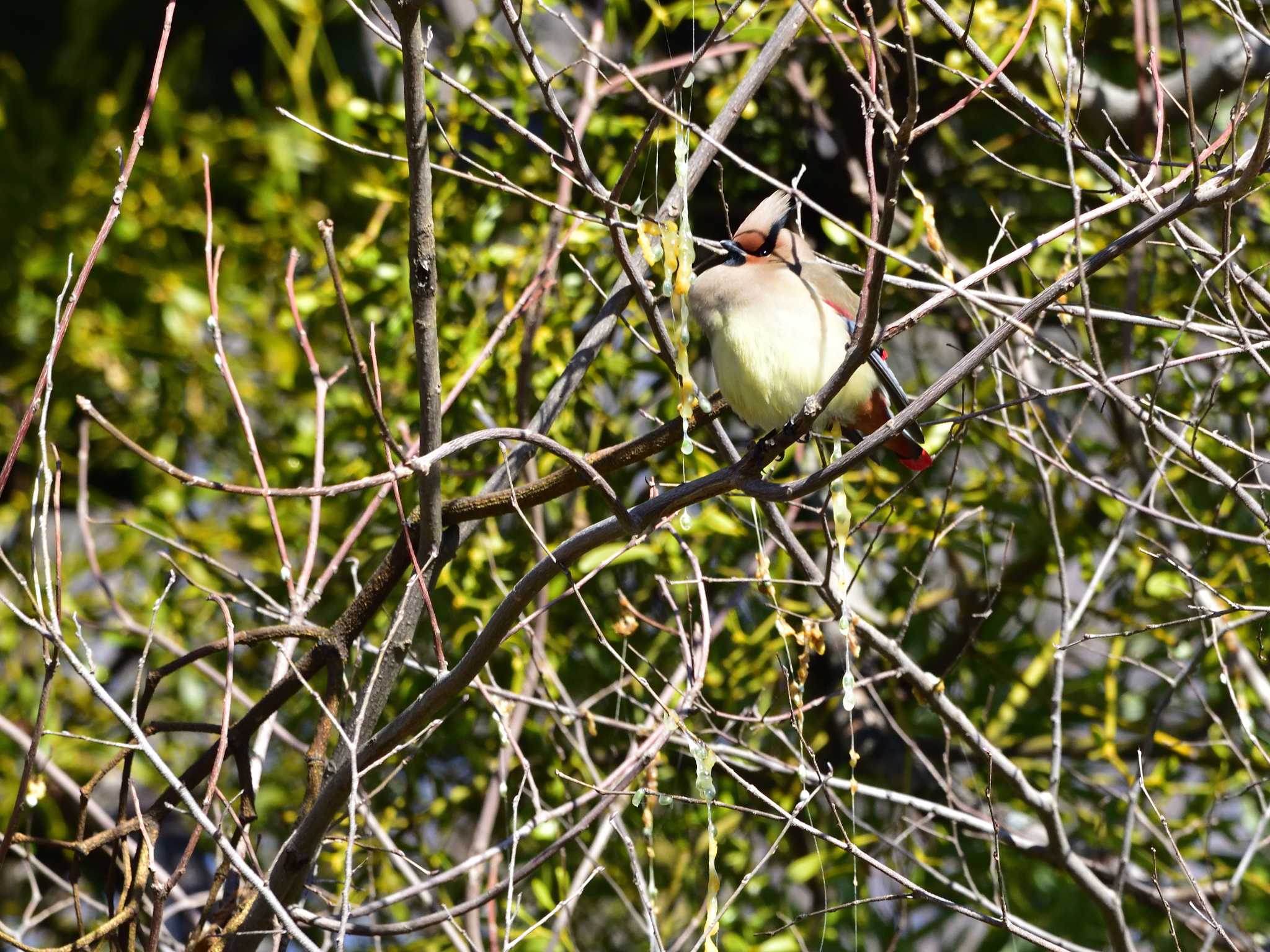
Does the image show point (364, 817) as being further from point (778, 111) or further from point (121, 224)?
point (121, 224)

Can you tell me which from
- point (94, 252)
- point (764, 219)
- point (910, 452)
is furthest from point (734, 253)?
point (94, 252)

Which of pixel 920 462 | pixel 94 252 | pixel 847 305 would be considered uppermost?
pixel 94 252

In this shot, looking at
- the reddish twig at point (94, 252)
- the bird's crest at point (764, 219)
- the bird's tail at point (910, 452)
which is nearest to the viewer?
the reddish twig at point (94, 252)

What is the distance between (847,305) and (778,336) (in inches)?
7.8

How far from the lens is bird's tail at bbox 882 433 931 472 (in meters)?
1.70

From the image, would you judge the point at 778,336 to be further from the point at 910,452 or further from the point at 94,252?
the point at 94,252

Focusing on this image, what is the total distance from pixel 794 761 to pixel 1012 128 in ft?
3.43

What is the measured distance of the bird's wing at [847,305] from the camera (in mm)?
1771

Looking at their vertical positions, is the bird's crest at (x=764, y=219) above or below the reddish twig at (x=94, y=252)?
below

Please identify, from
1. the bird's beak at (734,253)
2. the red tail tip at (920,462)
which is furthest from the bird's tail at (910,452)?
the bird's beak at (734,253)

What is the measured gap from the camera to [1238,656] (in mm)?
2051

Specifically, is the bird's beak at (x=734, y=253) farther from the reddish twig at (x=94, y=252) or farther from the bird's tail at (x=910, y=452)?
the reddish twig at (x=94, y=252)

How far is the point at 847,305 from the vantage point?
188 centimetres

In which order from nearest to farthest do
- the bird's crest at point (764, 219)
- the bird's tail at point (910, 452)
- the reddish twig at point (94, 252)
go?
the reddish twig at point (94, 252) → the bird's tail at point (910, 452) → the bird's crest at point (764, 219)
